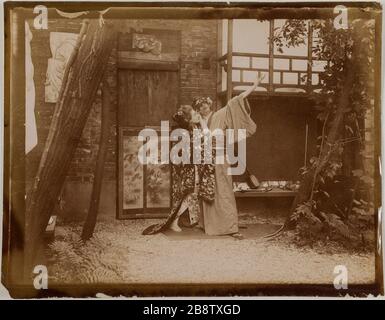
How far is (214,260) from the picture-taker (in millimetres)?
3043

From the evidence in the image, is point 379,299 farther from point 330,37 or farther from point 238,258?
point 330,37

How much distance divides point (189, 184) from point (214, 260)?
22.3 inches

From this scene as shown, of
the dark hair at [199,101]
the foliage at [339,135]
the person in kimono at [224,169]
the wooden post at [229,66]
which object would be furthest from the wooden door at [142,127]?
the foliage at [339,135]

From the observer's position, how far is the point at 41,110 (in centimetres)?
304

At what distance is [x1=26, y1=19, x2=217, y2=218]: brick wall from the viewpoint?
3.04 metres

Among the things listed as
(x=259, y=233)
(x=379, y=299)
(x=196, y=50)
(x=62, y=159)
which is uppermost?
(x=196, y=50)

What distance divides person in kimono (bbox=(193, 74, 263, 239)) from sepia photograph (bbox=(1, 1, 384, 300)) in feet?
0.03

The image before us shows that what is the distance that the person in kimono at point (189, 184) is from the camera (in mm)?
3137

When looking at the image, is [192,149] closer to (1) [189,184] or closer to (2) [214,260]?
(1) [189,184]

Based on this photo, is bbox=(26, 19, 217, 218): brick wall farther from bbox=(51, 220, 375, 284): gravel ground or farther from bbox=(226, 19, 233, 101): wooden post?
bbox=(51, 220, 375, 284): gravel ground

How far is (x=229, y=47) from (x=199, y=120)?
1.83 feet

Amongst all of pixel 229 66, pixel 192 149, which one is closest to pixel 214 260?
pixel 192 149

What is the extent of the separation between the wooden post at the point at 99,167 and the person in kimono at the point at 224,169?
631 mm

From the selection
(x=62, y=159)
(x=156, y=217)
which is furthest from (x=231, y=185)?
(x=62, y=159)
